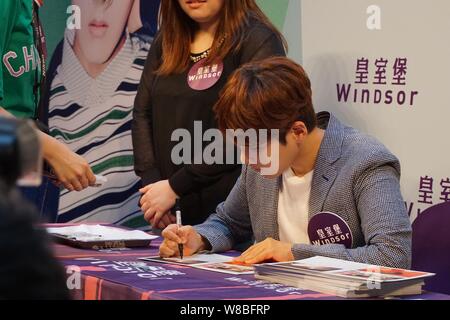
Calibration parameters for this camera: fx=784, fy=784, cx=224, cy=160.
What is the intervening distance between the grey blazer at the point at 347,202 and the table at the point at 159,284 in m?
0.23

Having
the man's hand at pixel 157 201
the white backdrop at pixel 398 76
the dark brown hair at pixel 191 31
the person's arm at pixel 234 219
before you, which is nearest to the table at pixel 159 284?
the person's arm at pixel 234 219

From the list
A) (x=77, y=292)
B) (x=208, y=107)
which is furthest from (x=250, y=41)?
(x=77, y=292)

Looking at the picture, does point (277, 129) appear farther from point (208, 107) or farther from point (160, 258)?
point (208, 107)

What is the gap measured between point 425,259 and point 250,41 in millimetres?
1028

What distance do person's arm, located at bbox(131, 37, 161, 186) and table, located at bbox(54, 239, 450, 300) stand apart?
0.90 metres

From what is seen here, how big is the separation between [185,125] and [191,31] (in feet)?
1.20

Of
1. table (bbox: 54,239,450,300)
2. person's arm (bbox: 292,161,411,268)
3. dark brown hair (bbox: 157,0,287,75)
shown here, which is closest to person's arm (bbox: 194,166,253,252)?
table (bbox: 54,239,450,300)

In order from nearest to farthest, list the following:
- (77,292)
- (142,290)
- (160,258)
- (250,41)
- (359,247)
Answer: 1. (142,290)
2. (77,292)
3. (359,247)
4. (160,258)
5. (250,41)

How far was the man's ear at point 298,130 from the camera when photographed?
2.11 metres

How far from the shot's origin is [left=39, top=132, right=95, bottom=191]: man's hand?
Result: 2123mm

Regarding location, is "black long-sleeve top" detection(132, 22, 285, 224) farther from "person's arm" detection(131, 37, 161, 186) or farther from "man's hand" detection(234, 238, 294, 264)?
"man's hand" detection(234, 238, 294, 264)

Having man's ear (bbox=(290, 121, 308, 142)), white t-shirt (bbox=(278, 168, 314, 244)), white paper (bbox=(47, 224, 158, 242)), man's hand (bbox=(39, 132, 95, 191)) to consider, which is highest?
man's ear (bbox=(290, 121, 308, 142))

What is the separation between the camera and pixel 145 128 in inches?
119

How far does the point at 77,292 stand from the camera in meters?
1.82
